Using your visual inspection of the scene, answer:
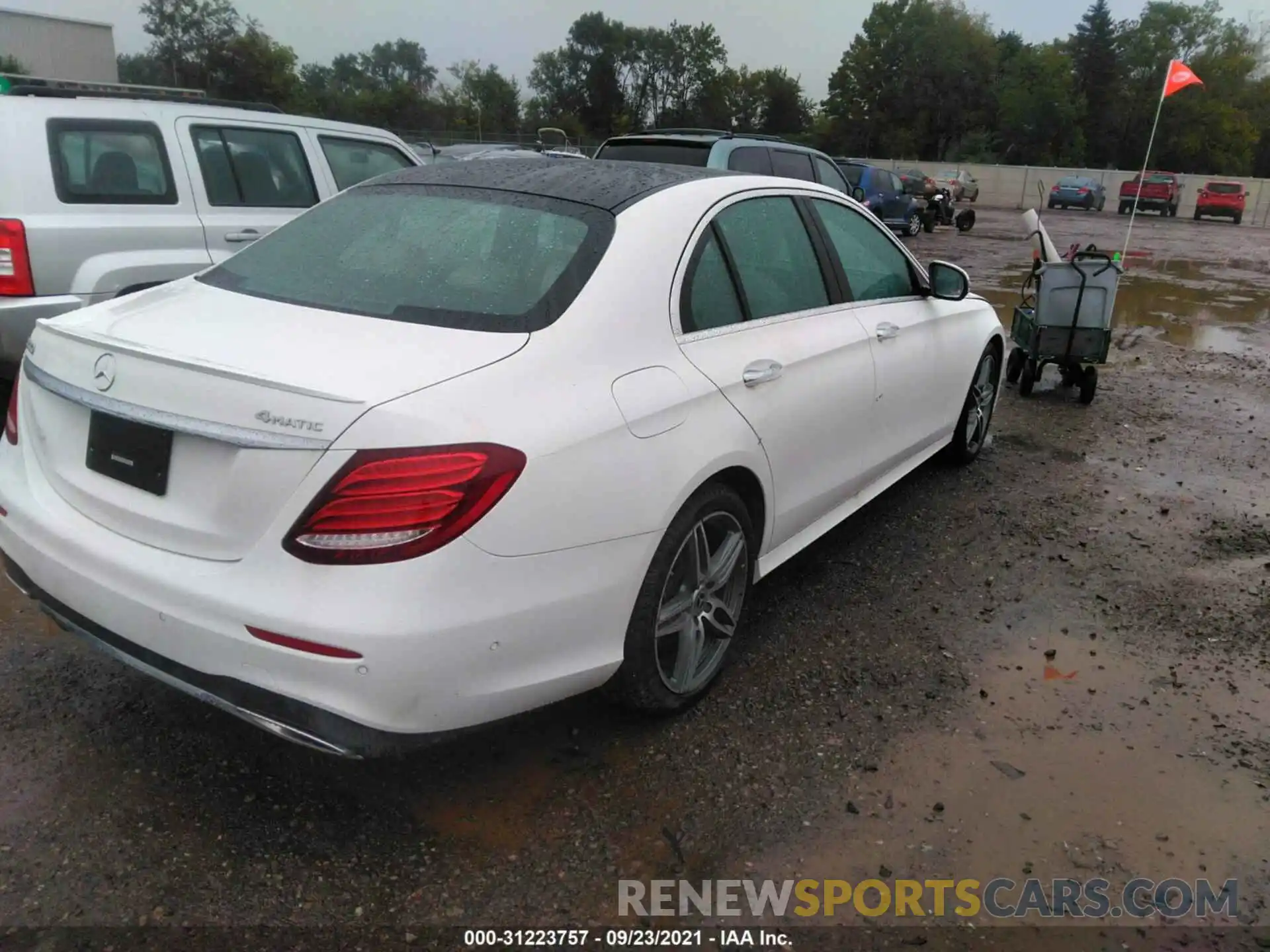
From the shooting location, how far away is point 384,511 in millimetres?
2143

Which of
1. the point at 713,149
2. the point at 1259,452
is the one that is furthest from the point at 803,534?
the point at 713,149

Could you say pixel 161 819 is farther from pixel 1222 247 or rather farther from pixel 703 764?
pixel 1222 247

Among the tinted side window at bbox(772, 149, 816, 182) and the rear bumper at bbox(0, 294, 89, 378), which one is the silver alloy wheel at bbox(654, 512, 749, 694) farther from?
the tinted side window at bbox(772, 149, 816, 182)

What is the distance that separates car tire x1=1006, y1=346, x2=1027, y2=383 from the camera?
777 centimetres

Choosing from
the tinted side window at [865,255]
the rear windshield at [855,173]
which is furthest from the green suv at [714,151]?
the rear windshield at [855,173]

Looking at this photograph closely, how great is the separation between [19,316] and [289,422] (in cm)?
359

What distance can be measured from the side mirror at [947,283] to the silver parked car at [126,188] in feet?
11.6

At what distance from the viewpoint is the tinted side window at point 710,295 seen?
302 cm

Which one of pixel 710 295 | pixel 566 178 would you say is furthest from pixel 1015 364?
pixel 566 178

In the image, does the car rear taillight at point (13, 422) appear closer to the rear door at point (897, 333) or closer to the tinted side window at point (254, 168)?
the rear door at point (897, 333)

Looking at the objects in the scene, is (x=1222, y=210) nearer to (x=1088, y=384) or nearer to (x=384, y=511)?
(x=1088, y=384)

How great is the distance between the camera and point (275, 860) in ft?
8.04

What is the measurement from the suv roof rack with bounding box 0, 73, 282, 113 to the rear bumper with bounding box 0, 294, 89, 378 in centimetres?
122

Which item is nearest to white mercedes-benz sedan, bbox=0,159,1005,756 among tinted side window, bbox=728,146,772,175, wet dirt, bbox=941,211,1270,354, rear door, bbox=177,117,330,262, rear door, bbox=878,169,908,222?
rear door, bbox=177,117,330,262
